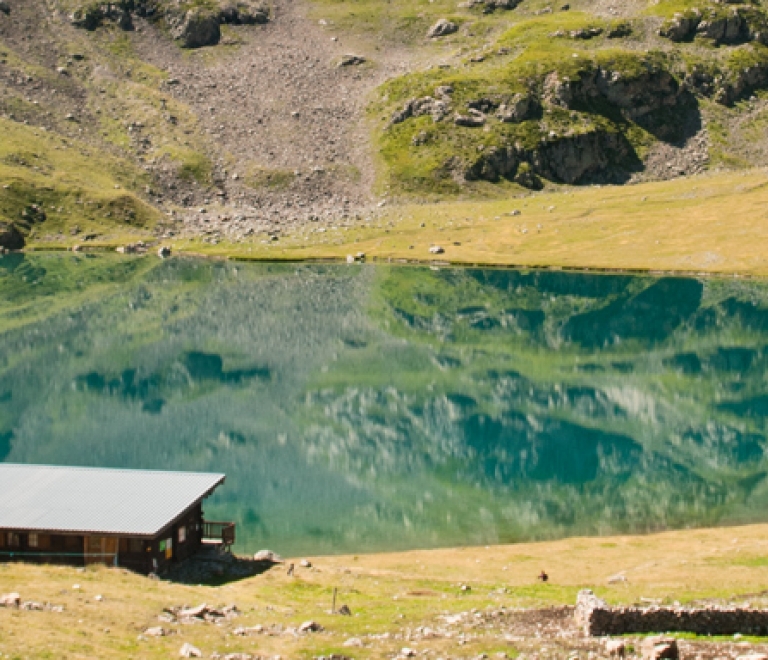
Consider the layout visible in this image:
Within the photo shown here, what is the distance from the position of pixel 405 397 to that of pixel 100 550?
48610mm

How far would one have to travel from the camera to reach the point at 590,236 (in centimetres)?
17462

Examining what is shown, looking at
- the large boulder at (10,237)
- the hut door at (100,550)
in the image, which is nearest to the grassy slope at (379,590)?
the hut door at (100,550)

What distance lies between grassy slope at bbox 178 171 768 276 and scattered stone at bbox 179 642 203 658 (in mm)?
138756

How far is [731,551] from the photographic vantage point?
1777 inches

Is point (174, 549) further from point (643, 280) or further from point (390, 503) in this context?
point (643, 280)

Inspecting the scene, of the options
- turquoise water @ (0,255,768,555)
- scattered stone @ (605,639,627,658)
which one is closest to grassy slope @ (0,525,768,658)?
scattered stone @ (605,639,627,658)

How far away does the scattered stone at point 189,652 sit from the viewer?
90.3 feet

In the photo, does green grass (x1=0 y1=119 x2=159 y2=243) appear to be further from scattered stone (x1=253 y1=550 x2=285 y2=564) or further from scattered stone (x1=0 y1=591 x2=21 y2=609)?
scattered stone (x1=0 y1=591 x2=21 y2=609)

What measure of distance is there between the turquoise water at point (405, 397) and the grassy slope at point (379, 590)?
16.8ft

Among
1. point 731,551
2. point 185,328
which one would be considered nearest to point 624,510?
point 731,551

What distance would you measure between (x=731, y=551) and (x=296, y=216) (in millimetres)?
160990

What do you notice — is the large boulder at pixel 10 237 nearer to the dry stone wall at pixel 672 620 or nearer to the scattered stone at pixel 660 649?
the dry stone wall at pixel 672 620

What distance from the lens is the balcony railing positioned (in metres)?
45.3

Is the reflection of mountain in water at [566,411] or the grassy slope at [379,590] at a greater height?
the reflection of mountain in water at [566,411]
